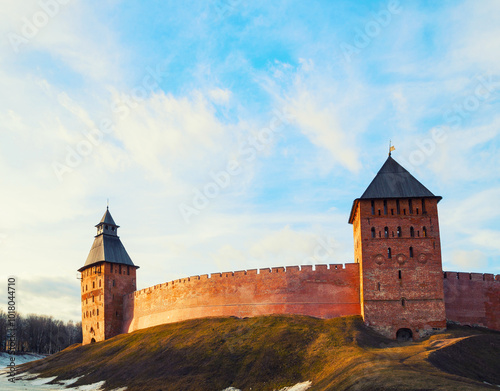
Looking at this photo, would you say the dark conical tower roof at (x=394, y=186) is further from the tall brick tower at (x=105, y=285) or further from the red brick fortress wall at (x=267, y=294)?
the tall brick tower at (x=105, y=285)

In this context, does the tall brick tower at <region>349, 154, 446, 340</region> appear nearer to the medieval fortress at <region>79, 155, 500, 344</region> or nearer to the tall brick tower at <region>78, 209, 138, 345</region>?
the medieval fortress at <region>79, 155, 500, 344</region>

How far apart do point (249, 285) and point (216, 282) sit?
363 centimetres

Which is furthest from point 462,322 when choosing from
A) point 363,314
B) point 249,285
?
point 249,285

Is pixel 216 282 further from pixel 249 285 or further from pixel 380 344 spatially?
pixel 380 344

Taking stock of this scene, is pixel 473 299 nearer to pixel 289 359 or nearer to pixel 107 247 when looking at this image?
pixel 289 359

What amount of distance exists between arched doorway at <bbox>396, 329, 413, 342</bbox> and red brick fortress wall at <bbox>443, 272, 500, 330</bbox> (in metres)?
3.82

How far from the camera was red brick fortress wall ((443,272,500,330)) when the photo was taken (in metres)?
41.3

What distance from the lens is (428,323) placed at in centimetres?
3903

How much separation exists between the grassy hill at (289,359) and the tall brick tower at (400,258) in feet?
6.39

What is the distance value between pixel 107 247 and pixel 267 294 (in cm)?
2574

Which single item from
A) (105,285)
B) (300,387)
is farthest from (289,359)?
(105,285)

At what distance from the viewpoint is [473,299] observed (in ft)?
137

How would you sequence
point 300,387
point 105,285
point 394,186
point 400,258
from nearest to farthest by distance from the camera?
point 300,387 → point 400,258 → point 394,186 → point 105,285

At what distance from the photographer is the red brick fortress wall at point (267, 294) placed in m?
43.0
